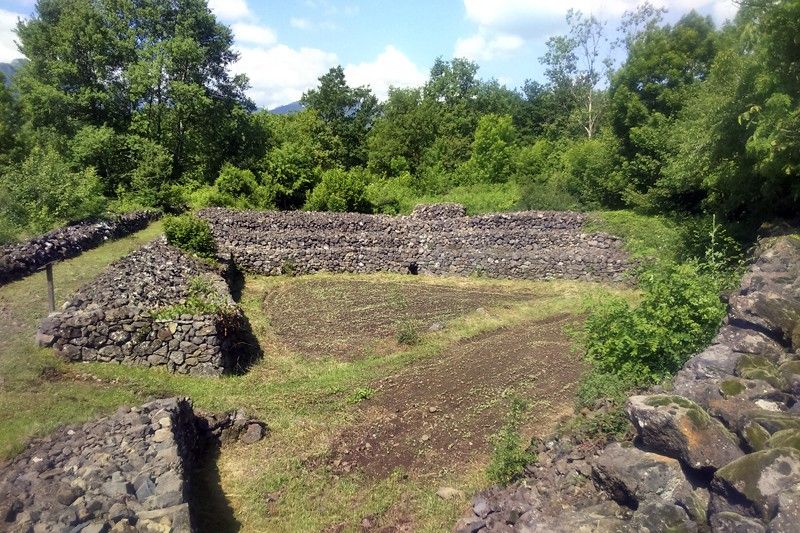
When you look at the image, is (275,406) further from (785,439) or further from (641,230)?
(641,230)

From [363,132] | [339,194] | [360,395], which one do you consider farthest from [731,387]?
[363,132]

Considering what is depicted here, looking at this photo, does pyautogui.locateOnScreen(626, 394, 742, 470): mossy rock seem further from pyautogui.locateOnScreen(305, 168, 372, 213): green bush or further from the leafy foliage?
pyautogui.locateOnScreen(305, 168, 372, 213): green bush

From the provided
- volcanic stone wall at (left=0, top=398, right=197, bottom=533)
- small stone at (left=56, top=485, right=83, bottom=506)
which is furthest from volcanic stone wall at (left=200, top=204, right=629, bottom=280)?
small stone at (left=56, top=485, right=83, bottom=506)

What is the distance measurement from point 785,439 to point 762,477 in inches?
20.3

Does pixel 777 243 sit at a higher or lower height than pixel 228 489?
higher

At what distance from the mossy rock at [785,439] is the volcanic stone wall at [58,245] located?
1600 centimetres

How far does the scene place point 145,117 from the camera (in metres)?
31.8

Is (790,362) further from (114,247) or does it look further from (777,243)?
(114,247)

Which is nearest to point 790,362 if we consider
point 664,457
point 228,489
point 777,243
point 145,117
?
point 664,457

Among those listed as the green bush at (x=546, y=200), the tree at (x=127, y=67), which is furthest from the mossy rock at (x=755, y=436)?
the tree at (x=127, y=67)

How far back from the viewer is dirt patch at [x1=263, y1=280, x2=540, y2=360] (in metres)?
13.9

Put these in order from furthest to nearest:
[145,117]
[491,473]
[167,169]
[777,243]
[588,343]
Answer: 1. [145,117]
2. [167,169]
3. [777,243]
4. [588,343]
5. [491,473]

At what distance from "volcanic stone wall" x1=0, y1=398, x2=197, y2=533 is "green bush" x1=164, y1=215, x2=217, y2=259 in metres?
10.7

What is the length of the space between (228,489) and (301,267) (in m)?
13.8
